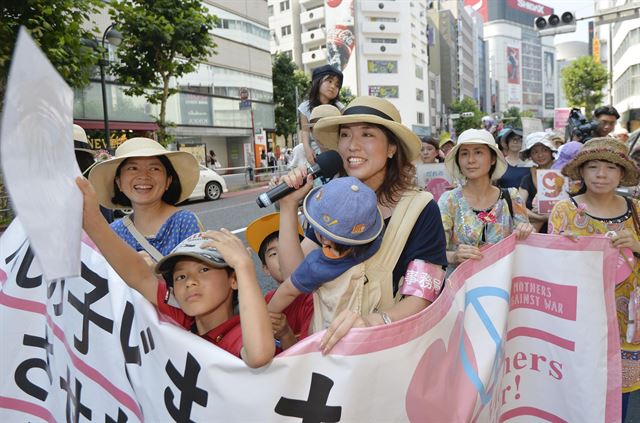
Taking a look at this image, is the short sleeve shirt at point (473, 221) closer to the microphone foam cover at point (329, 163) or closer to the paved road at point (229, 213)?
the microphone foam cover at point (329, 163)

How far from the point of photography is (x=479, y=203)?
9.63 ft

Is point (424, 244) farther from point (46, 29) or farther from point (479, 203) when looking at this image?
point (46, 29)

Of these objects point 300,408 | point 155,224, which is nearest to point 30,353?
point 155,224

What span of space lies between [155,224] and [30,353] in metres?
0.76

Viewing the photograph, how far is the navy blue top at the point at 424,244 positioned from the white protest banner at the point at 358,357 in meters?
0.14

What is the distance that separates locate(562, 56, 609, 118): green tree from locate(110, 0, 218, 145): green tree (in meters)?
40.6

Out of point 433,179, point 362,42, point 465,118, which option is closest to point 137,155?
point 433,179

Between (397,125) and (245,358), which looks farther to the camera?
(397,125)

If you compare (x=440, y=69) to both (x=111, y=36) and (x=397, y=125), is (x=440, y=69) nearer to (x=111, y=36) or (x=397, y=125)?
(x=111, y=36)

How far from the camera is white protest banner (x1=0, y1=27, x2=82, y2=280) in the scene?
1.04 meters

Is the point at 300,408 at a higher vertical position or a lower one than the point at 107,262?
lower

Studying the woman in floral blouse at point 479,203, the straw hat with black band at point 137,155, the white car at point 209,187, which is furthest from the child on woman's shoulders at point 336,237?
the white car at point 209,187

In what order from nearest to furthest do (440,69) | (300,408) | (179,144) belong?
(300,408) → (179,144) → (440,69)

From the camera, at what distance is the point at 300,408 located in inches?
54.4
